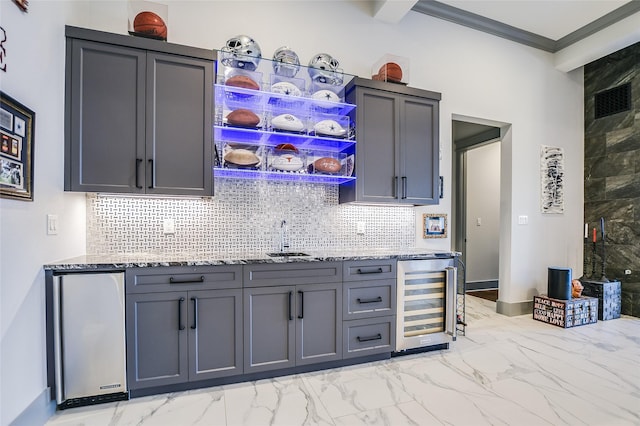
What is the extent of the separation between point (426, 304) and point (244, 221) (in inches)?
70.7

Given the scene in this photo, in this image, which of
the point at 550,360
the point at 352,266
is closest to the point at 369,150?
the point at 352,266

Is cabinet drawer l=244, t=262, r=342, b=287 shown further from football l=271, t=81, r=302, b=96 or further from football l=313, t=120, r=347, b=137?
football l=271, t=81, r=302, b=96

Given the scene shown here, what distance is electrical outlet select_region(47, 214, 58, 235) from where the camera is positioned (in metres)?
1.94

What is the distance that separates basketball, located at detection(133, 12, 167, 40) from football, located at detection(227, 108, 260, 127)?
734 millimetres

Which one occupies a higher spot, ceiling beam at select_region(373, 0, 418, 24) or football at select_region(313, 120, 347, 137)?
ceiling beam at select_region(373, 0, 418, 24)

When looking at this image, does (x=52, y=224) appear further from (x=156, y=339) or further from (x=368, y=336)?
(x=368, y=336)

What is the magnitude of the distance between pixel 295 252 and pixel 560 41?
4663 mm

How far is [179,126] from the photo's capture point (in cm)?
234

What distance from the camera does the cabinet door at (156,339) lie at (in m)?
2.04

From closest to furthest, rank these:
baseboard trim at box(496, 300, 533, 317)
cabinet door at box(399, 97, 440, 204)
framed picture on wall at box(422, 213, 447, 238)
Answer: cabinet door at box(399, 97, 440, 204) → framed picture on wall at box(422, 213, 447, 238) → baseboard trim at box(496, 300, 533, 317)

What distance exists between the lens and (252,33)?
2924 millimetres

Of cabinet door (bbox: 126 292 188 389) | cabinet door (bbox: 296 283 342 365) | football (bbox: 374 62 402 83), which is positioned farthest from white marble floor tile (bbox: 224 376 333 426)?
football (bbox: 374 62 402 83)

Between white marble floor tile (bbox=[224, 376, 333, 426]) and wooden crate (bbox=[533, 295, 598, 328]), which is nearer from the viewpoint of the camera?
white marble floor tile (bbox=[224, 376, 333, 426])

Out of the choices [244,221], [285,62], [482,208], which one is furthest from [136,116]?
[482,208]
